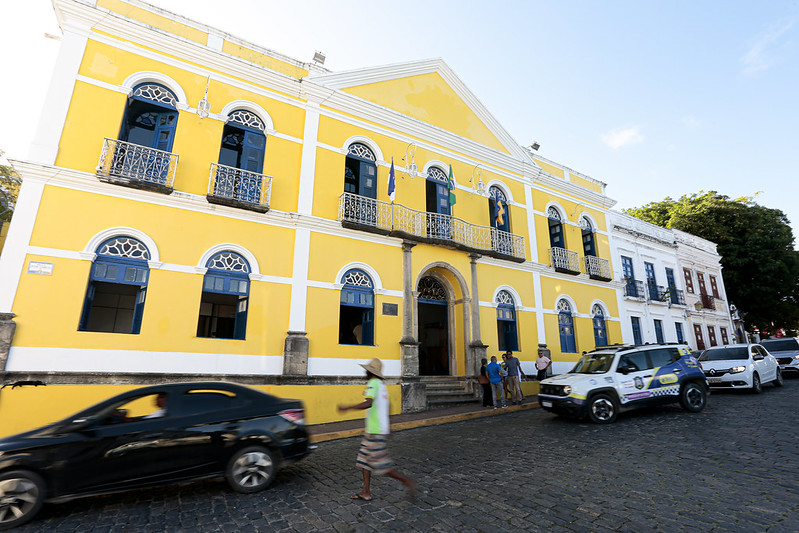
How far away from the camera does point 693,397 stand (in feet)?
32.1

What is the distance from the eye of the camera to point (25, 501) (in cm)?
413

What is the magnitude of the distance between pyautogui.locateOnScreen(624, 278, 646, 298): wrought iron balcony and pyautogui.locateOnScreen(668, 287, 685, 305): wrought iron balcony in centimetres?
342

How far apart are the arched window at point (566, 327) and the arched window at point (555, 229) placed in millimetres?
2687

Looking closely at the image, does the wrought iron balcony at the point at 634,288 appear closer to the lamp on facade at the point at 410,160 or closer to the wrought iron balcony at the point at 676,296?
the wrought iron balcony at the point at 676,296

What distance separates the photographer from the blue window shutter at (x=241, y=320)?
9.79 meters

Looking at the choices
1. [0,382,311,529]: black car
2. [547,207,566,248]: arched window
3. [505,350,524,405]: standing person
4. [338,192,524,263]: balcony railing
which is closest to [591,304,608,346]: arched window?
[547,207,566,248]: arched window

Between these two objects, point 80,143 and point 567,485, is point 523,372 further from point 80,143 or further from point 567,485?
point 80,143

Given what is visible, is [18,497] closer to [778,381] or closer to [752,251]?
[778,381]

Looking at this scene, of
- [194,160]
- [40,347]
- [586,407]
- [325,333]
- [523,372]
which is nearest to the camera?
[40,347]

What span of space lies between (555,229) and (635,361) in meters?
9.35

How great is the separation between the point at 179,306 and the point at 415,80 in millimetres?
11427

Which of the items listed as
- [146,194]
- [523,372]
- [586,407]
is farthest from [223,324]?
[586,407]

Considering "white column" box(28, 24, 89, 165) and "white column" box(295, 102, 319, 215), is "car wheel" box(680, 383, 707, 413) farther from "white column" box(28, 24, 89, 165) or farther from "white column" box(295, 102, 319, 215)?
"white column" box(28, 24, 89, 165)

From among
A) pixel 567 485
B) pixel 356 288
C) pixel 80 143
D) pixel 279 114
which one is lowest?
pixel 567 485
